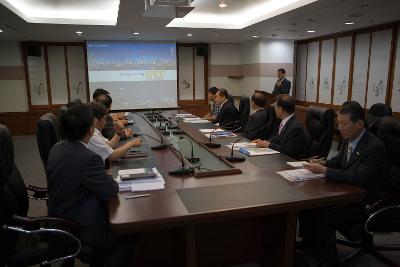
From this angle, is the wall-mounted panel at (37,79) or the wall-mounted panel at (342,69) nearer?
the wall-mounted panel at (342,69)

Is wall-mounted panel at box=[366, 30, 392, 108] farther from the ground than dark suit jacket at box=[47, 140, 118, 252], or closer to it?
farther from the ground

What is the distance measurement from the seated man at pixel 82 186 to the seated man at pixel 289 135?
1.61 m

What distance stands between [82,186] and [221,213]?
2.38ft

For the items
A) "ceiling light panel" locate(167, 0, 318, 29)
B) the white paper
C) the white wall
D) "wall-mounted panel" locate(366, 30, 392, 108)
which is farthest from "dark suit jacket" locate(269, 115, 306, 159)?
the white wall

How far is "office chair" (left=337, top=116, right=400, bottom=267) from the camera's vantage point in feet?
6.33

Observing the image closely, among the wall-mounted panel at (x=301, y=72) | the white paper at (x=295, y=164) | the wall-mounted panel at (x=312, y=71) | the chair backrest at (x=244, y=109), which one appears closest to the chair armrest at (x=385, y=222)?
the white paper at (x=295, y=164)

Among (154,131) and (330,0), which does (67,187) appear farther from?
(330,0)

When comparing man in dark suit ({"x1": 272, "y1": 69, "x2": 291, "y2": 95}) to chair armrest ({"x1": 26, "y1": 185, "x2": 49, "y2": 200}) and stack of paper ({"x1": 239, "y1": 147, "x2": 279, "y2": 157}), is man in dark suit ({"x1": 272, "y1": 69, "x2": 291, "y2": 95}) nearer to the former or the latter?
stack of paper ({"x1": 239, "y1": 147, "x2": 279, "y2": 157})

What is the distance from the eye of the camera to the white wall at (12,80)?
7.83 m

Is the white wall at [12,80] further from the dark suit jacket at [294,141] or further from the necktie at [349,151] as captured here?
the necktie at [349,151]

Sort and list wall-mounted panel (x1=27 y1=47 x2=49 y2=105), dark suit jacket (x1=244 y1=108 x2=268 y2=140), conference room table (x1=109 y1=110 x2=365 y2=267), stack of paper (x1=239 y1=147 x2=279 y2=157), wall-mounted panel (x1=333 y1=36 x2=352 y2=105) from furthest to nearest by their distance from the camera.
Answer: wall-mounted panel (x1=27 y1=47 x2=49 y2=105) < wall-mounted panel (x1=333 y1=36 x2=352 y2=105) < dark suit jacket (x1=244 y1=108 x2=268 y2=140) < stack of paper (x1=239 y1=147 x2=279 y2=157) < conference room table (x1=109 y1=110 x2=365 y2=267)

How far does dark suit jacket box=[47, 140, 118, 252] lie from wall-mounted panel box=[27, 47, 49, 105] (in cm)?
750

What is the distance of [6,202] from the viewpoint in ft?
5.39

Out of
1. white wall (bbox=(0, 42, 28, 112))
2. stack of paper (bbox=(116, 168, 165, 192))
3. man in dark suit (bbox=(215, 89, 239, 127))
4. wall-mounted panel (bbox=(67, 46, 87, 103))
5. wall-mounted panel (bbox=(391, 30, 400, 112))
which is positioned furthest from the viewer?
wall-mounted panel (bbox=(67, 46, 87, 103))
